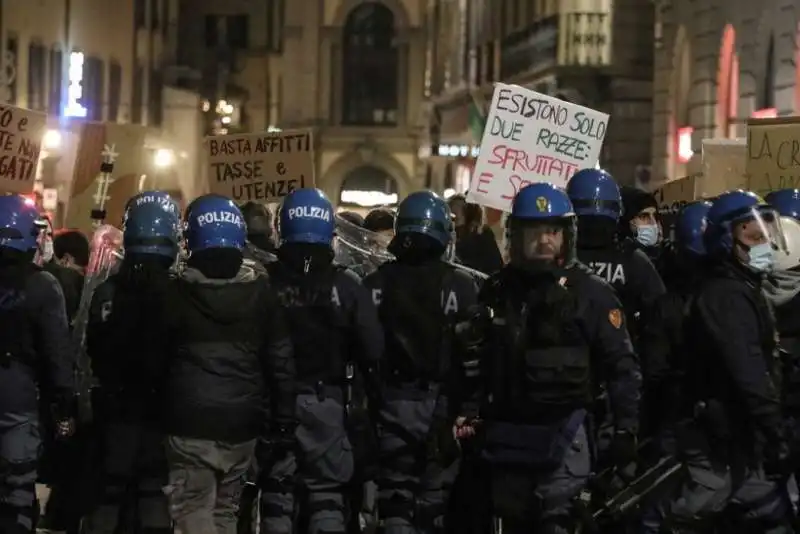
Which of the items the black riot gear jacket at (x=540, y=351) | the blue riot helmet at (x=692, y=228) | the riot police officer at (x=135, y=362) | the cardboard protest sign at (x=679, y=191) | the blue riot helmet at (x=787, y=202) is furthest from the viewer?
the cardboard protest sign at (x=679, y=191)

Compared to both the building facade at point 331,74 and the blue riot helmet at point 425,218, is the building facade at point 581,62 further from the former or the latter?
the blue riot helmet at point 425,218

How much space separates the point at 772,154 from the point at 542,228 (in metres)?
5.27

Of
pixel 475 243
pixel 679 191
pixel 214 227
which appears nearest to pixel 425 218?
pixel 214 227

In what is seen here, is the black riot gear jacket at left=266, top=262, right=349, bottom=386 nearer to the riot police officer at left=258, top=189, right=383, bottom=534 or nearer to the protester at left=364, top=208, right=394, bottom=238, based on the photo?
the riot police officer at left=258, top=189, right=383, bottom=534

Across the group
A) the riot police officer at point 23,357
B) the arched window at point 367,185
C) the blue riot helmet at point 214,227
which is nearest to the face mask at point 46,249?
the riot police officer at point 23,357

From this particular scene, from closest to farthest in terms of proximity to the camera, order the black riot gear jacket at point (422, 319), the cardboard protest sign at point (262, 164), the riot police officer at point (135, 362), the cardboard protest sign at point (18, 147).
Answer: the riot police officer at point (135, 362) < the black riot gear jacket at point (422, 319) < the cardboard protest sign at point (18, 147) < the cardboard protest sign at point (262, 164)

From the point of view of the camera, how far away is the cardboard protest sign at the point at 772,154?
12.0 m

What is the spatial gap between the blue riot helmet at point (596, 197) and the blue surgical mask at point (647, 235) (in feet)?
4.35

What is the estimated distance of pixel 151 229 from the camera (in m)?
8.09

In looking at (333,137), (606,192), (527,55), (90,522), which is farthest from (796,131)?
(333,137)

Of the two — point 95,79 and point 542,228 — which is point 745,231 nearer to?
point 542,228

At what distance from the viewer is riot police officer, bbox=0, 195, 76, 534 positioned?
7980 mm

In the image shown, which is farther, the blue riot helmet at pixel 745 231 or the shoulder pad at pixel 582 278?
the blue riot helmet at pixel 745 231

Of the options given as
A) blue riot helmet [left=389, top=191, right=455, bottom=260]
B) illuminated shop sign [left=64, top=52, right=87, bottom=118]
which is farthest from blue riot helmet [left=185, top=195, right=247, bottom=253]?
illuminated shop sign [left=64, top=52, right=87, bottom=118]
